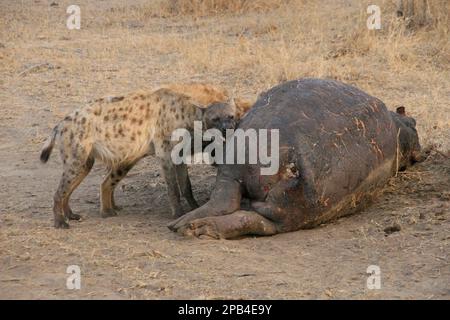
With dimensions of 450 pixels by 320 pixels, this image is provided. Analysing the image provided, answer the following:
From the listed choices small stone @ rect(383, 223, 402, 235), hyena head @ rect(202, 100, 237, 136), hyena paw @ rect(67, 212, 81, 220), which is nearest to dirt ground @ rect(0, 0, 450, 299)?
small stone @ rect(383, 223, 402, 235)

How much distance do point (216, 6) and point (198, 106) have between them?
6.50 metres

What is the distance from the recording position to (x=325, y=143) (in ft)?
16.5

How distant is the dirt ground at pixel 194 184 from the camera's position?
4.10 meters

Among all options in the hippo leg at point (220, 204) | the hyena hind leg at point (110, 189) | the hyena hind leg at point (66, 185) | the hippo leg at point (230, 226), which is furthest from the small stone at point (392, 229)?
the hyena hind leg at point (66, 185)

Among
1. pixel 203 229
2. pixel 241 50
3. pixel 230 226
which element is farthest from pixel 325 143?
pixel 241 50

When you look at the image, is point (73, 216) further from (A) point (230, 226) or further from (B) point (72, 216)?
(A) point (230, 226)

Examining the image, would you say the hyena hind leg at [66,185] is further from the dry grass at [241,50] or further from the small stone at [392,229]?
the dry grass at [241,50]

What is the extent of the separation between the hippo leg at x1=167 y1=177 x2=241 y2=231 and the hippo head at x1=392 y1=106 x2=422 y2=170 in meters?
1.36

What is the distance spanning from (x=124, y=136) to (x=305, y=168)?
125cm

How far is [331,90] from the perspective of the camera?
5363 mm

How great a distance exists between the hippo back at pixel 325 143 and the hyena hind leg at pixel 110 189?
3.10 feet

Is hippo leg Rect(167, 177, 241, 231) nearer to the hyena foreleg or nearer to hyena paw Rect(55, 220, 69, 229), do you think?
the hyena foreleg
